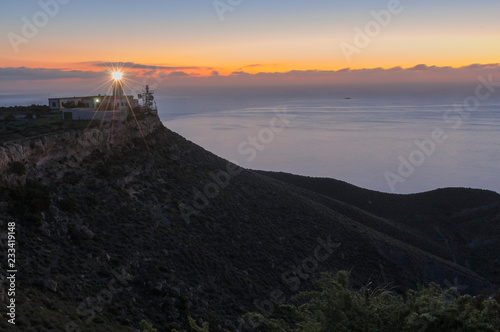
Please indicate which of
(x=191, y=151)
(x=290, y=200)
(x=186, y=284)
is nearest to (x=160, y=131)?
(x=191, y=151)

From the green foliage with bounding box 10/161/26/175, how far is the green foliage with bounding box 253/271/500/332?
56.4 feet

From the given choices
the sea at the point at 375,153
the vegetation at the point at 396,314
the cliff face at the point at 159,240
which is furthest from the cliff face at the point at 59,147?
the sea at the point at 375,153

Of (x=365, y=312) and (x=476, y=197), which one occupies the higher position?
(x=365, y=312)

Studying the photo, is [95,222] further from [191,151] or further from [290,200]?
[290,200]

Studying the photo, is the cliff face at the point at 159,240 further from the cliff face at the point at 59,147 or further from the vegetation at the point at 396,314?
the vegetation at the point at 396,314

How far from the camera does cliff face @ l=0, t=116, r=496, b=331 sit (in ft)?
58.4

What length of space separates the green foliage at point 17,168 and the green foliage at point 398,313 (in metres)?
17.2

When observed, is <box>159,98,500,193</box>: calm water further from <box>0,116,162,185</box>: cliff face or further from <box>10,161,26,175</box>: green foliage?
<box>10,161,26,175</box>: green foliage

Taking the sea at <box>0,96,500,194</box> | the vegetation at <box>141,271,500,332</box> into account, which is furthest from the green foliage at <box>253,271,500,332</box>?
the sea at <box>0,96,500,194</box>

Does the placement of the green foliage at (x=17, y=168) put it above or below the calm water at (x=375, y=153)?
above

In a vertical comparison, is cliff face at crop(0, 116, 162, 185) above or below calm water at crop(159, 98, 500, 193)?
above

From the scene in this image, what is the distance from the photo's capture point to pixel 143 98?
135 feet

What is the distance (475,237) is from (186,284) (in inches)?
1655

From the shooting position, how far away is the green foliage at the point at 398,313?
8.66m
